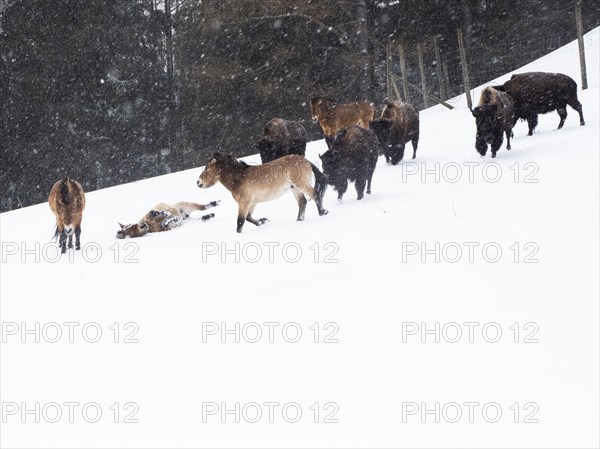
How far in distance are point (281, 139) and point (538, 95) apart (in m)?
4.50

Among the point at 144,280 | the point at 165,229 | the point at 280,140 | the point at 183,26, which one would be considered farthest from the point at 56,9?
the point at 144,280

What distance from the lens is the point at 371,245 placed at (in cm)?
668

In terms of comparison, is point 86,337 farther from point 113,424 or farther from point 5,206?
point 5,206

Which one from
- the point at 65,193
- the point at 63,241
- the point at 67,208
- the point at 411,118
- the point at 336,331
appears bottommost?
the point at 336,331

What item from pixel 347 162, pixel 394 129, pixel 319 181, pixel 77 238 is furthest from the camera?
pixel 394 129

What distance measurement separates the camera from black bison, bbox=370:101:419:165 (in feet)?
38.1

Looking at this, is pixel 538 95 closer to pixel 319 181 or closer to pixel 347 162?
pixel 347 162

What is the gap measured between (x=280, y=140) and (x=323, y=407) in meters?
8.60

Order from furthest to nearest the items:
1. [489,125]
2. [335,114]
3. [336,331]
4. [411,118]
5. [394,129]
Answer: [335,114]
[411,118]
[394,129]
[489,125]
[336,331]

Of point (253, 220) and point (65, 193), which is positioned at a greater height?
point (65, 193)

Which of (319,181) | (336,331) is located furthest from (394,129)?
(336,331)

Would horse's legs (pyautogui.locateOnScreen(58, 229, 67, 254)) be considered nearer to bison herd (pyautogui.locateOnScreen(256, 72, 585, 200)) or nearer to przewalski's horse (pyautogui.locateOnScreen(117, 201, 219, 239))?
przewalski's horse (pyautogui.locateOnScreen(117, 201, 219, 239))

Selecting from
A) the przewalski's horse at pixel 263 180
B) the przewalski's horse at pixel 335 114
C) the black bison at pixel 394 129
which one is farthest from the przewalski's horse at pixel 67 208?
the przewalski's horse at pixel 335 114

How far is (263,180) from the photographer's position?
8.42 metres
